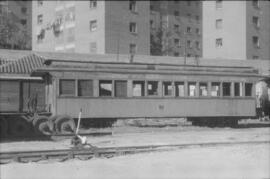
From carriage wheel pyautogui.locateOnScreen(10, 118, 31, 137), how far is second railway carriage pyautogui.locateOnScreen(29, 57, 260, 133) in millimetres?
1053

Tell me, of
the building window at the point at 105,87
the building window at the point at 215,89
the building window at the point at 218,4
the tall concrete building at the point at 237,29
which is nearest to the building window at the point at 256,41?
the tall concrete building at the point at 237,29

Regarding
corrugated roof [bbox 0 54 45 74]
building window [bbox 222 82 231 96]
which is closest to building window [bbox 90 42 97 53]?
corrugated roof [bbox 0 54 45 74]

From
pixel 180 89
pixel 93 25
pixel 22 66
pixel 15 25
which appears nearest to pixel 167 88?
pixel 180 89

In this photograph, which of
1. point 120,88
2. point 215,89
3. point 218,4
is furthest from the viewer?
point 218,4

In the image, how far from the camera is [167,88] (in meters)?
20.9

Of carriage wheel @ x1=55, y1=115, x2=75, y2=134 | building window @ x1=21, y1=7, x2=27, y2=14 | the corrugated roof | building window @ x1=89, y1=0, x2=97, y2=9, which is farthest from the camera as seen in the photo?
building window @ x1=21, y1=7, x2=27, y2=14

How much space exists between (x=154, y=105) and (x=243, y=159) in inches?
344

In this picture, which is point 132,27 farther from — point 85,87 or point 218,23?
point 85,87

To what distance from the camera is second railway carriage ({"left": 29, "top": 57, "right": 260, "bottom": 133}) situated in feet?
62.6

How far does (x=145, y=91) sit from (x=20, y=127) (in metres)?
5.79

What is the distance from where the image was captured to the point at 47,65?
1973 centimetres

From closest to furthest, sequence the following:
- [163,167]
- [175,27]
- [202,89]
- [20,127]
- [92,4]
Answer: [163,167], [20,127], [202,89], [92,4], [175,27]

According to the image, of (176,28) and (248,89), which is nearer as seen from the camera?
(248,89)

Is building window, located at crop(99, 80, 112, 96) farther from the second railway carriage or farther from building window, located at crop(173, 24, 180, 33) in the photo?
building window, located at crop(173, 24, 180, 33)
